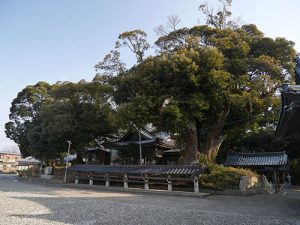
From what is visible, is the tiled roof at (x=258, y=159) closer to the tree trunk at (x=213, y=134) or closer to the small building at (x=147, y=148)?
the tree trunk at (x=213, y=134)

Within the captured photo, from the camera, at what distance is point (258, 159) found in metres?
25.7

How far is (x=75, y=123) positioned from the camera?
32156 mm

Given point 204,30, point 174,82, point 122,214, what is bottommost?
point 122,214

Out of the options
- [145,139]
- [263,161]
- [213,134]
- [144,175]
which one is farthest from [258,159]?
[145,139]

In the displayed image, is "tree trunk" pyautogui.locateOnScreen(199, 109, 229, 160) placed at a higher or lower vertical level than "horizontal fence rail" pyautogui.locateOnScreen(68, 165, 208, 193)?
higher

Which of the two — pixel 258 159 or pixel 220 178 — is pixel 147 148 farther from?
pixel 220 178

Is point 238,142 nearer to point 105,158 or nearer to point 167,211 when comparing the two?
point 105,158

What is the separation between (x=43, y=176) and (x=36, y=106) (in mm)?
10511

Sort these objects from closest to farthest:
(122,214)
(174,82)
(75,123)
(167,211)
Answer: (122,214) → (167,211) → (174,82) → (75,123)

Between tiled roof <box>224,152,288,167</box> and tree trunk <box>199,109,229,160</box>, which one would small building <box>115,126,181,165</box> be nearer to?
tree trunk <box>199,109,229,160</box>

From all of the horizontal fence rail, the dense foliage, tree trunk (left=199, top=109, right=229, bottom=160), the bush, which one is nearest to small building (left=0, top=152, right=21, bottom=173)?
Answer: the dense foliage

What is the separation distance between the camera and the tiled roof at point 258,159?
78.1ft

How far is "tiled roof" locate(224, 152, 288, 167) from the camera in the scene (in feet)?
78.1

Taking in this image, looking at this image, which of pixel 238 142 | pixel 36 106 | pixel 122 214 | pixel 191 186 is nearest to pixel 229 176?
pixel 191 186
